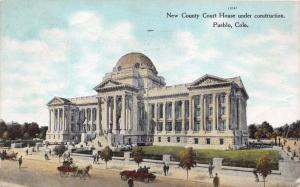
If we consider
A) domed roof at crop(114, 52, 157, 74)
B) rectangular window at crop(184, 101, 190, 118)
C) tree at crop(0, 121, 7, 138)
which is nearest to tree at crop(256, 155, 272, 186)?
domed roof at crop(114, 52, 157, 74)

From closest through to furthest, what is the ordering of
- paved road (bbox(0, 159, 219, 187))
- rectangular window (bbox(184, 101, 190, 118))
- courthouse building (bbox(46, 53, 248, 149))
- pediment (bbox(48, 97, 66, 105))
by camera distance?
1. paved road (bbox(0, 159, 219, 187))
2. courthouse building (bbox(46, 53, 248, 149))
3. pediment (bbox(48, 97, 66, 105))
4. rectangular window (bbox(184, 101, 190, 118))

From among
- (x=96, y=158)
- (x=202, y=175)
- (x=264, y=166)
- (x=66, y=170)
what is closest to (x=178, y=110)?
(x=96, y=158)

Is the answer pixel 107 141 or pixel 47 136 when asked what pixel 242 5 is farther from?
pixel 47 136

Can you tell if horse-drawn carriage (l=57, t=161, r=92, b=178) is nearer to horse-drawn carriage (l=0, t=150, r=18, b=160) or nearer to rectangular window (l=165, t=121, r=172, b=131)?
horse-drawn carriage (l=0, t=150, r=18, b=160)

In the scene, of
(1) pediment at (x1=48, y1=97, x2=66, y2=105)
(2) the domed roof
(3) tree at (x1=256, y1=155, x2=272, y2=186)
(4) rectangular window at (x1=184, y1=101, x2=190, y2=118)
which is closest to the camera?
(3) tree at (x1=256, y1=155, x2=272, y2=186)

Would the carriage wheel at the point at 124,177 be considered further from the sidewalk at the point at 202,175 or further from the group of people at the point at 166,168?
the group of people at the point at 166,168

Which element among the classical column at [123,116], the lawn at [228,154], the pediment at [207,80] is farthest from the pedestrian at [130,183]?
the classical column at [123,116]

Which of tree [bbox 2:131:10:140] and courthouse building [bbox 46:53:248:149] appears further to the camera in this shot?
tree [bbox 2:131:10:140]
